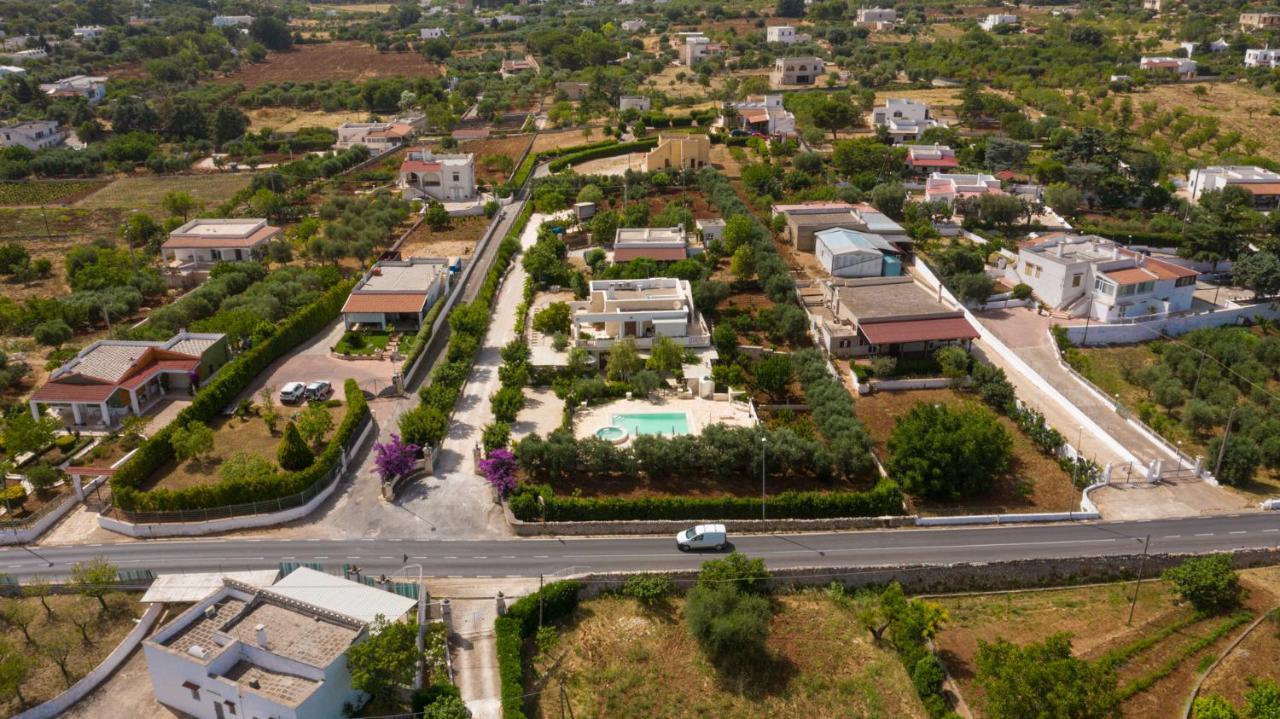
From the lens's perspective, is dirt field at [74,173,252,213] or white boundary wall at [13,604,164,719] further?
dirt field at [74,173,252,213]

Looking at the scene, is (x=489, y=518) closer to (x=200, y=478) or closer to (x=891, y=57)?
(x=200, y=478)

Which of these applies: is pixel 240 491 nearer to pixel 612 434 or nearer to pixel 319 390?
pixel 319 390

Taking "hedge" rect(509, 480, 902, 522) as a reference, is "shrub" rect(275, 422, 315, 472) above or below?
above

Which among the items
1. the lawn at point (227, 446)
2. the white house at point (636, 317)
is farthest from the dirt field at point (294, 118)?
the lawn at point (227, 446)

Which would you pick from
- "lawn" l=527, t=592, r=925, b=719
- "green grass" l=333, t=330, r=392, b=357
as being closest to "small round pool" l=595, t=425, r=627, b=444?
"lawn" l=527, t=592, r=925, b=719

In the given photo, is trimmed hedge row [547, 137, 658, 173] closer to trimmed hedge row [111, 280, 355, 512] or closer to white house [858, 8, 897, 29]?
trimmed hedge row [111, 280, 355, 512]

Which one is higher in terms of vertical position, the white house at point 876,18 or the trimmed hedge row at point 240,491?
the white house at point 876,18

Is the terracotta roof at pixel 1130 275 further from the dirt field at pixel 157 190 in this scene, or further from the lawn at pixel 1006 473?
the dirt field at pixel 157 190
